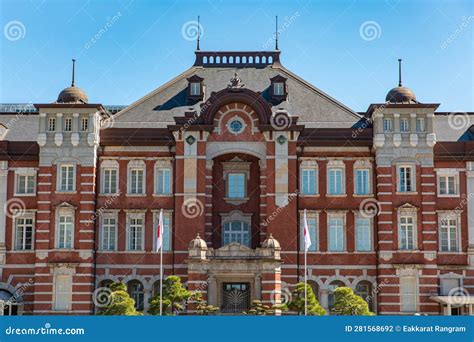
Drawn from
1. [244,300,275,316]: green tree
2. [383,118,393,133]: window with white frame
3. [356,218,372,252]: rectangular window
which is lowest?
[244,300,275,316]: green tree

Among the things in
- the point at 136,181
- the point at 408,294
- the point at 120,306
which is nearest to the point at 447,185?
the point at 408,294

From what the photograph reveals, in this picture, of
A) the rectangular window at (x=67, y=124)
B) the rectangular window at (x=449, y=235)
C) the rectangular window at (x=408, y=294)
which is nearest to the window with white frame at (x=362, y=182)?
the rectangular window at (x=449, y=235)

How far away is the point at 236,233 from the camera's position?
41969 millimetres

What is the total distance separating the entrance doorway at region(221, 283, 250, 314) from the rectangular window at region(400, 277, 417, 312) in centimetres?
740

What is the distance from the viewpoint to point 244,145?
136ft

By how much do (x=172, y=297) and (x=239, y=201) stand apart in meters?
7.31

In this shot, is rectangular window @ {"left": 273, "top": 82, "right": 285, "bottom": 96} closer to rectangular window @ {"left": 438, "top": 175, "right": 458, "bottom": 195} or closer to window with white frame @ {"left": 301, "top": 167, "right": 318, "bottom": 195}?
window with white frame @ {"left": 301, "top": 167, "right": 318, "bottom": 195}

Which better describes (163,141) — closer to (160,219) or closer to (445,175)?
(160,219)

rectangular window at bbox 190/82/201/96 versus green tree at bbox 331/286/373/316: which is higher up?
rectangular window at bbox 190/82/201/96

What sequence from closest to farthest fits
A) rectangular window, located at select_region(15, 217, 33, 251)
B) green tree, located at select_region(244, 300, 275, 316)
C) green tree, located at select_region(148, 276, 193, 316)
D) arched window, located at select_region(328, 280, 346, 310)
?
green tree, located at select_region(244, 300, 275, 316) → green tree, located at select_region(148, 276, 193, 316) → arched window, located at select_region(328, 280, 346, 310) → rectangular window, located at select_region(15, 217, 33, 251)

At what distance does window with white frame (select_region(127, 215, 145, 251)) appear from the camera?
137 feet

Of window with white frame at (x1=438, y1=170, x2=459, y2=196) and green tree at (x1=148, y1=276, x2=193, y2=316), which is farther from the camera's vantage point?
window with white frame at (x1=438, y1=170, x2=459, y2=196)

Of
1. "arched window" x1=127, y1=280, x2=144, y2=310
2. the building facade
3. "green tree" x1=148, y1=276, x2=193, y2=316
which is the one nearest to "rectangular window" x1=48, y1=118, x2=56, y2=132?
the building facade

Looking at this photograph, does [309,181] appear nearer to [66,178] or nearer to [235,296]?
[235,296]
